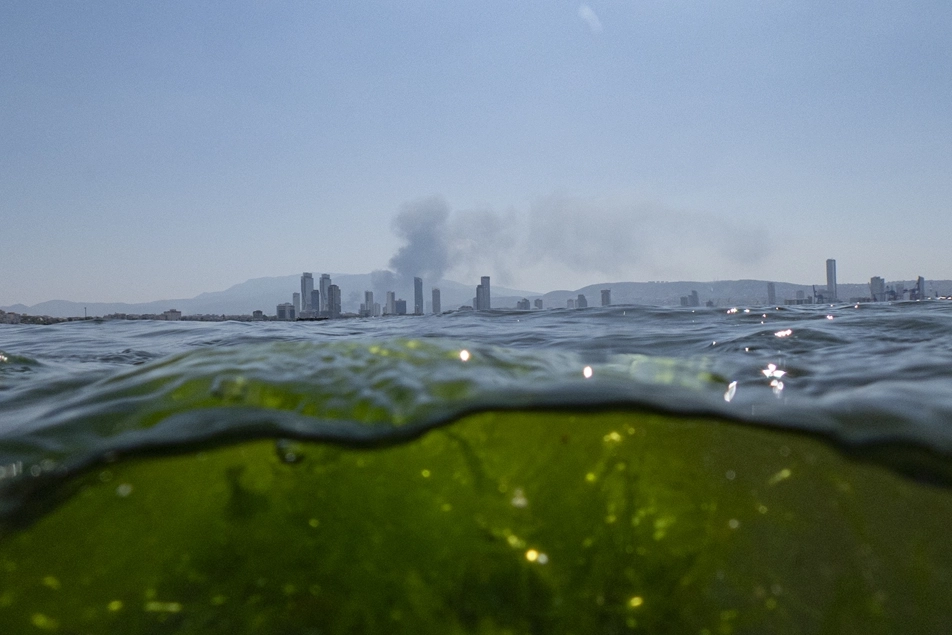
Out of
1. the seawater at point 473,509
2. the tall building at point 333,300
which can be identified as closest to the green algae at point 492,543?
the seawater at point 473,509

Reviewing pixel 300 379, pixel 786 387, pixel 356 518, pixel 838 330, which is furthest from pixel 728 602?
pixel 838 330

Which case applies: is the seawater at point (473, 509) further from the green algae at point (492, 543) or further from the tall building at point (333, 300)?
the tall building at point (333, 300)

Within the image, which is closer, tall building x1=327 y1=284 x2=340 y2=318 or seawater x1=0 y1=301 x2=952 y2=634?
seawater x1=0 y1=301 x2=952 y2=634

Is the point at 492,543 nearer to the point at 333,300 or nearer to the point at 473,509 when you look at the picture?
the point at 473,509

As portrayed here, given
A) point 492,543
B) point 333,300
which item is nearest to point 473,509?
point 492,543

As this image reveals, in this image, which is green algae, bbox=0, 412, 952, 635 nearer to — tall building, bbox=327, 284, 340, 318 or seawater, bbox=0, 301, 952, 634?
seawater, bbox=0, 301, 952, 634

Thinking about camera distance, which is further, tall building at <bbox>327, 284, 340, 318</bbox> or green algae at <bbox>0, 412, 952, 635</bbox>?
tall building at <bbox>327, 284, 340, 318</bbox>

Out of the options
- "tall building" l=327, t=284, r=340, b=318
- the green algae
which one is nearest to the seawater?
the green algae
